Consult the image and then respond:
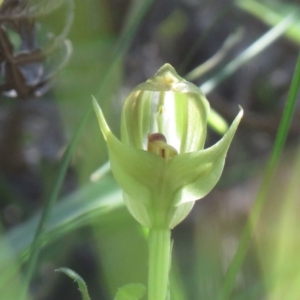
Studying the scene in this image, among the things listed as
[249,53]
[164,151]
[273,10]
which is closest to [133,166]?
[164,151]

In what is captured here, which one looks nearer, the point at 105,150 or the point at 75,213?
the point at 75,213

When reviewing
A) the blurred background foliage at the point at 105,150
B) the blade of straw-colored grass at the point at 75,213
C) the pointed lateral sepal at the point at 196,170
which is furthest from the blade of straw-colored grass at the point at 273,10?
the pointed lateral sepal at the point at 196,170

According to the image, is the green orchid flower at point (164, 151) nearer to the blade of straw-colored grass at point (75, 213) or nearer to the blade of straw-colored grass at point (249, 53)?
the blade of straw-colored grass at point (75, 213)

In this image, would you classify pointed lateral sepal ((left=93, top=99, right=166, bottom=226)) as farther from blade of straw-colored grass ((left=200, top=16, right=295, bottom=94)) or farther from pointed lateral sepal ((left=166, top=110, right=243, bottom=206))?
blade of straw-colored grass ((left=200, top=16, right=295, bottom=94))

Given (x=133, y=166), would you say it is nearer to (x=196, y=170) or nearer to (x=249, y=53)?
(x=196, y=170)

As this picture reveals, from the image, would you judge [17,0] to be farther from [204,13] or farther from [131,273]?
[204,13]

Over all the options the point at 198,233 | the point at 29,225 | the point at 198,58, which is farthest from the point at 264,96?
the point at 29,225
